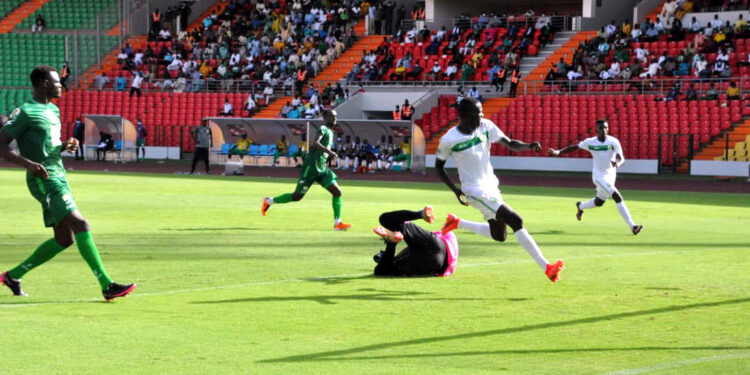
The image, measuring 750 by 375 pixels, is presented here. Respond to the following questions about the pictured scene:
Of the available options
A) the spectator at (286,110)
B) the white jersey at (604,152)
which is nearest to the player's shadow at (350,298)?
the white jersey at (604,152)

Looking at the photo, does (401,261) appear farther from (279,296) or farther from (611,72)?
(611,72)

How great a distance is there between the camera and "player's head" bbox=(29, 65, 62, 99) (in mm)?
Result: 10742

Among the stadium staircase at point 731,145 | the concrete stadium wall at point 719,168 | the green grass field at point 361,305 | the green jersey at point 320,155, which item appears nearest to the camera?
the green grass field at point 361,305

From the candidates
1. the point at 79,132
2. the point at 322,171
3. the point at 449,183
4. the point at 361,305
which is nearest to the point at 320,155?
the point at 322,171

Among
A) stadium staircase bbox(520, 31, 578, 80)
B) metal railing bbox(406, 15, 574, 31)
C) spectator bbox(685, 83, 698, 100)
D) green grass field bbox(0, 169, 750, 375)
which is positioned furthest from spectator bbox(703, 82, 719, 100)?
green grass field bbox(0, 169, 750, 375)

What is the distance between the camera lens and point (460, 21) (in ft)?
194

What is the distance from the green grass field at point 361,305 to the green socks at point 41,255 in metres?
0.26

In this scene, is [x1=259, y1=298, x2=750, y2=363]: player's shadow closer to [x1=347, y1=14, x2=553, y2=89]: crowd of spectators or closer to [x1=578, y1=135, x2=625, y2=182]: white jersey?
[x1=578, y1=135, x2=625, y2=182]: white jersey

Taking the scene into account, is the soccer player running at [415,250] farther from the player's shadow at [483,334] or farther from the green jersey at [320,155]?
the green jersey at [320,155]

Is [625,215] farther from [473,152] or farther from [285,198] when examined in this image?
[473,152]

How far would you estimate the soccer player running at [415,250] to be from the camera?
42.9ft

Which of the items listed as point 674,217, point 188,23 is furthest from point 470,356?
point 188,23

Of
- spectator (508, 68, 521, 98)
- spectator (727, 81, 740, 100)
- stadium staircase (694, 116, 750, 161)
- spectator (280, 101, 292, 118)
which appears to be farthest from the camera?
A: spectator (280, 101, 292, 118)

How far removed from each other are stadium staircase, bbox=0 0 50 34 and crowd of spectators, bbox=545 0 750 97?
1368 inches
